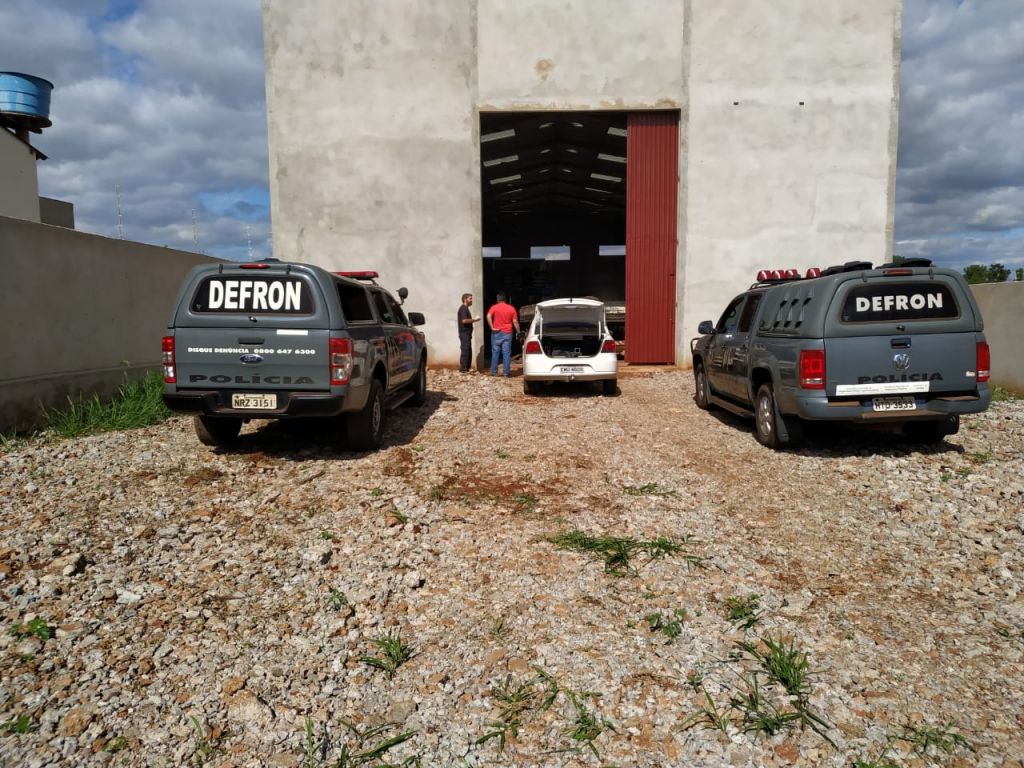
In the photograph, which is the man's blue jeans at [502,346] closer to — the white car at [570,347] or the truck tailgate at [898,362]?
the white car at [570,347]

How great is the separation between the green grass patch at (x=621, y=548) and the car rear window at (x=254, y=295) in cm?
378

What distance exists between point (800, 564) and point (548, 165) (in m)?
21.7

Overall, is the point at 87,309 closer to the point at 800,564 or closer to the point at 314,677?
the point at 314,677

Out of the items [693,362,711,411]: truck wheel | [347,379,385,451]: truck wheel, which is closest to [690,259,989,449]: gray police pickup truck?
[693,362,711,411]: truck wheel

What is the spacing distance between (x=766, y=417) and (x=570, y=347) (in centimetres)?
580

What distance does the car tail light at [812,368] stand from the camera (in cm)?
682

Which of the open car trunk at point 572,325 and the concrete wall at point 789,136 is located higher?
the concrete wall at point 789,136

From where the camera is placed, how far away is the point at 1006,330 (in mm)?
12094

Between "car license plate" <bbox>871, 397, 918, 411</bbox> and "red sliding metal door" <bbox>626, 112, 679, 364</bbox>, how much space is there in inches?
355

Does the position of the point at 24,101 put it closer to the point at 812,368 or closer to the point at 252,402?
the point at 252,402

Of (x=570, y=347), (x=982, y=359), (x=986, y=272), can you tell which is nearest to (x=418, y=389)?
(x=570, y=347)

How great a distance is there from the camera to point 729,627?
12.2 feet

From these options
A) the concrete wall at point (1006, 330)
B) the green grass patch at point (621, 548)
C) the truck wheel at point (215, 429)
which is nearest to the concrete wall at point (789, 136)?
the concrete wall at point (1006, 330)

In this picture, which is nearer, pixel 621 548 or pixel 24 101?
pixel 621 548
